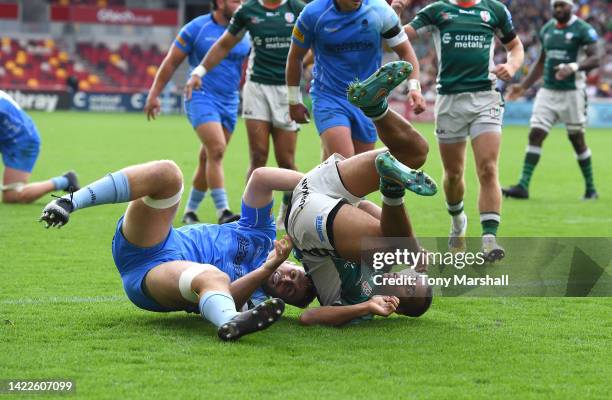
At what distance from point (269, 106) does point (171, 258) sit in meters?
4.90

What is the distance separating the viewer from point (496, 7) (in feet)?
28.4

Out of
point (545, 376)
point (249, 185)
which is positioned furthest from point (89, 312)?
point (545, 376)

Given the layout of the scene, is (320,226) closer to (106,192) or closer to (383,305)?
(383,305)

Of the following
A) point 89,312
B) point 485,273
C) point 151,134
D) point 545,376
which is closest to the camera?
point 545,376

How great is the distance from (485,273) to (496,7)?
2397 mm

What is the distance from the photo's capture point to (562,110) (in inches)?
547

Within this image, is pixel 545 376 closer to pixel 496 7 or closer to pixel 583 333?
pixel 583 333

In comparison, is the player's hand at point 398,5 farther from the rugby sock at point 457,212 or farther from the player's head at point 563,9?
the player's head at point 563,9

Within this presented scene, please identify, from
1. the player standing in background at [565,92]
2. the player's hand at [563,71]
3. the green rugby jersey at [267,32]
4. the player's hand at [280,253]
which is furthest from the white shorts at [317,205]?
the player standing in background at [565,92]

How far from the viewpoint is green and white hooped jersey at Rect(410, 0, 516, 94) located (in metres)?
8.62

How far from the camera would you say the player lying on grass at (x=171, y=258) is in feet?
17.6

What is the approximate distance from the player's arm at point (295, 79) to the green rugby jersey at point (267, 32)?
5.51ft

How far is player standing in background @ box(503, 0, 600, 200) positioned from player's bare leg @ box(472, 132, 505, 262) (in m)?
5.52

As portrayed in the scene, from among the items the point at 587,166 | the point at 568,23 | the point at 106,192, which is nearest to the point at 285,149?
the point at 106,192
